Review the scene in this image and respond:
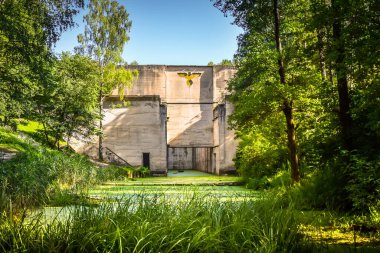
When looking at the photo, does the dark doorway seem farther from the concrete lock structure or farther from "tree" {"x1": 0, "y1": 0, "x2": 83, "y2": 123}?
"tree" {"x1": 0, "y1": 0, "x2": 83, "y2": 123}

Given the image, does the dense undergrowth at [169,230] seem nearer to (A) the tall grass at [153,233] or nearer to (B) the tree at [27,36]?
(A) the tall grass at [153,233]

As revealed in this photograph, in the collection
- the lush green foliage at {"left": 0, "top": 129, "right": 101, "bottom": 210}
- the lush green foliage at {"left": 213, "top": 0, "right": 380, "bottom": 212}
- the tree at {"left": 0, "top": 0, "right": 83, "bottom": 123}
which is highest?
the tree at {"left": 0, "top": 0, "right": 83, "bottom": 123}

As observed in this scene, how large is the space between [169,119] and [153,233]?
28.8 meters

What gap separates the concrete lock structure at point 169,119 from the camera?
29.8 m

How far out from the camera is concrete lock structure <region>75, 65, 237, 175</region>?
1174 inches

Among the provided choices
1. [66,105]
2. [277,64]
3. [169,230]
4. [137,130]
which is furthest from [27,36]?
[137,130]

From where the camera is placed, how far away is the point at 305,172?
12555 millimetres

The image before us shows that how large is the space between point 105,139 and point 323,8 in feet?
82.5

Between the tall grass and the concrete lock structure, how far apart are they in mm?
21906

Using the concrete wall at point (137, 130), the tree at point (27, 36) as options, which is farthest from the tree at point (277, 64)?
the concrete wall at point (137, 130)

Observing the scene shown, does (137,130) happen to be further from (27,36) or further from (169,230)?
(169,230)

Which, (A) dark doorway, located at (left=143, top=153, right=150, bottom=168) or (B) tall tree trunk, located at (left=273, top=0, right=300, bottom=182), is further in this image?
(A) dark doorway, located at (left=143, top=153, right=150, bottom=168)

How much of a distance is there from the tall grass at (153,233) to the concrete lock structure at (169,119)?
2191cm

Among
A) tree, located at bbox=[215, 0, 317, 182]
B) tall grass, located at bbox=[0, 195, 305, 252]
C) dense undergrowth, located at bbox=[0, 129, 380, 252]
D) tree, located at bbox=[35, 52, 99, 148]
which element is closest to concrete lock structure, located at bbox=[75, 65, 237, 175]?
tree, located at bbox=[35, 52, 99, 148]
